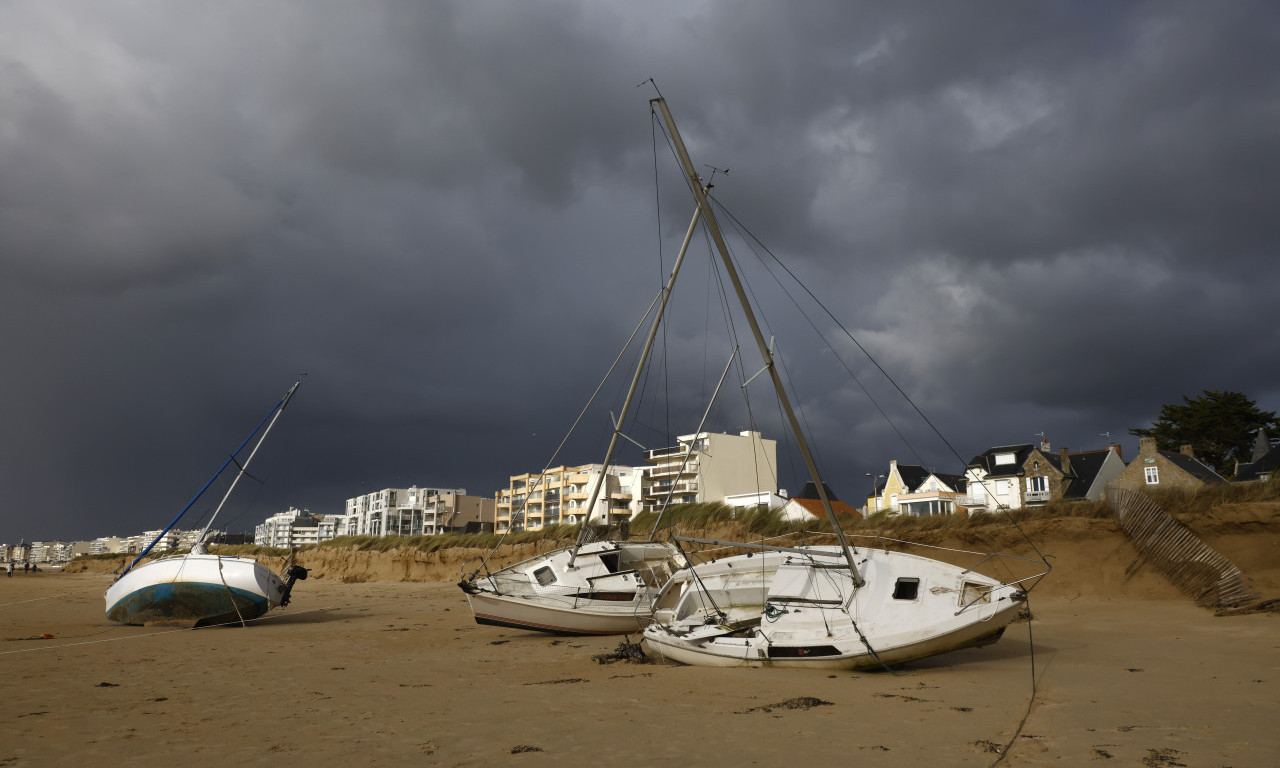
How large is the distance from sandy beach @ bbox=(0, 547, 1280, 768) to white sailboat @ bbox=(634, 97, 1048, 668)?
0.42 m

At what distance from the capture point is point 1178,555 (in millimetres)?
19984

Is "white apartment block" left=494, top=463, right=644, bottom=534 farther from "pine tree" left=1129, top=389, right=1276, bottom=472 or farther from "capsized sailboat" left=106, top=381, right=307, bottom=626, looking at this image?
"capsized sailboat" left=106, top=381, right=307, bottom=626

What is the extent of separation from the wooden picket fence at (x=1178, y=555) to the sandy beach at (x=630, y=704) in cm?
128

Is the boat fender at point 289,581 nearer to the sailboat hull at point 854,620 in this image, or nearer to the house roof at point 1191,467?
the sailboat hull at point 854,620

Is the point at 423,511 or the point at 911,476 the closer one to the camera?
the point at 911,476

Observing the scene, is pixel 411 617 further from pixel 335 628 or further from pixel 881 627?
pixel 881 627

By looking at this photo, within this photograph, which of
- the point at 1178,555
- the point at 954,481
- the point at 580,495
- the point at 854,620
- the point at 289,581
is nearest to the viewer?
the point at 854,620

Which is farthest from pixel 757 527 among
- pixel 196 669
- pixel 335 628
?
pixel 196 669

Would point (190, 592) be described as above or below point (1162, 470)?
below

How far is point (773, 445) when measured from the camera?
10100cm

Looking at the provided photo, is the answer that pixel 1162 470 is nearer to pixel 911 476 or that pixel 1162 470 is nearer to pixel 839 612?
pixel 911 476

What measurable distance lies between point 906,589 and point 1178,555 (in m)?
12.7

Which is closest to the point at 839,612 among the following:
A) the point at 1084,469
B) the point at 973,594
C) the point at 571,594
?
the point at 973,594

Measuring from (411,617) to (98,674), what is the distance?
12.3 metres
